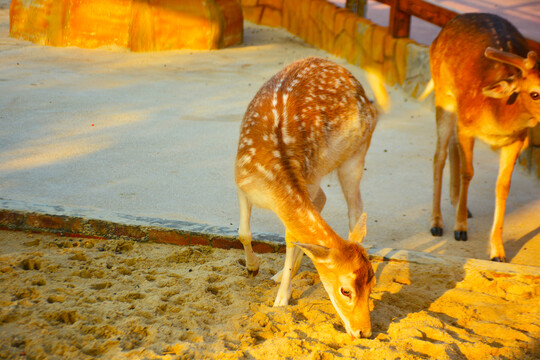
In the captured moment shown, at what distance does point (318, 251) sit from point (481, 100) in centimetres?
287

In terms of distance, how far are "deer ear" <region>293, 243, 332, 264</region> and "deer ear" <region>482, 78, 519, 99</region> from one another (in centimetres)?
258

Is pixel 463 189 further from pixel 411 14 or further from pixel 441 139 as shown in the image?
pixel 411 14

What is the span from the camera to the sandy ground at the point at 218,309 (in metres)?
3.37

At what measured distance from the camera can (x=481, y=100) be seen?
18.6 ft

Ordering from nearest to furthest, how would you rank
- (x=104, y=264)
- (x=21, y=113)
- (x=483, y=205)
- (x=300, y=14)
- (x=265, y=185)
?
(x=265, y=185) → (x=104, y=264) → (x=483, y=205) → (x=21, y=113) → (x=300, y=14)

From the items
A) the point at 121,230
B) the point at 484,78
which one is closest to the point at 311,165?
the point at 121,230

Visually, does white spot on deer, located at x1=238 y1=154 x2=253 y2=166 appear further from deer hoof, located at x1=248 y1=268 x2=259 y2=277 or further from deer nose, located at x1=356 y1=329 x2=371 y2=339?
deer nose, located at x1=356 y1=329 x2=371 y2=339

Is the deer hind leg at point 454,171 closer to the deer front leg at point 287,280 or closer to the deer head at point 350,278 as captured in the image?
the deer front leg at point 287,280

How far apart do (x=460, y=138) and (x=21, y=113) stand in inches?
209

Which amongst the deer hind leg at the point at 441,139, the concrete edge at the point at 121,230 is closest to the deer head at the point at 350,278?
the concrete edge at the point at 121,230

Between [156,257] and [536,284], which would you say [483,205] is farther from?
[156,257]

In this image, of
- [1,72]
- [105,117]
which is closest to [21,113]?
[105,117]

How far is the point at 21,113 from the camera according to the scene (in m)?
8.12

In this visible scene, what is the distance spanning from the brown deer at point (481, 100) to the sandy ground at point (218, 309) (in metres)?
1.33
